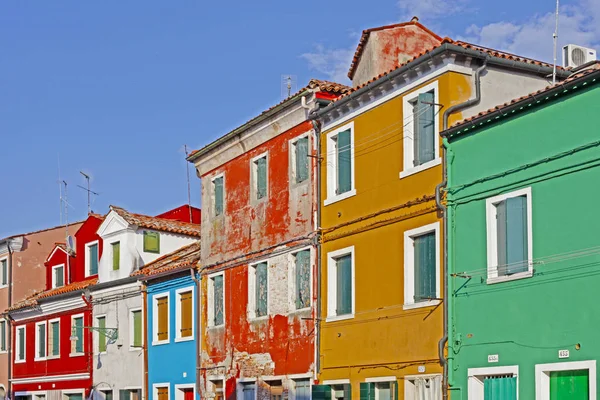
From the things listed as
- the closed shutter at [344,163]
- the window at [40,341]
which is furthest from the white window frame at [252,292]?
the window at [40,341]

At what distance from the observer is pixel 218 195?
31000 mm

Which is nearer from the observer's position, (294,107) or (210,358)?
(294,107)

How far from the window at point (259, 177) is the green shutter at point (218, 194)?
2231 mm

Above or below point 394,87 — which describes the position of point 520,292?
below

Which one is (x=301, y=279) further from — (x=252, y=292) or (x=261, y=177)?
(x=261, y=177)

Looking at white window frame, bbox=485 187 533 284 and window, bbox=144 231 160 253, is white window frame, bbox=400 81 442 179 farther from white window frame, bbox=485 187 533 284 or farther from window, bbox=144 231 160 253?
window, bbox=144 231 160 253

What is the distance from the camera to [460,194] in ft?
66.4

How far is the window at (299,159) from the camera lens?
2625 centimetres

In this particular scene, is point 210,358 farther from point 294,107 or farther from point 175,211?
point 175,211

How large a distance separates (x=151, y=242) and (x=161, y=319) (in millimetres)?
3898

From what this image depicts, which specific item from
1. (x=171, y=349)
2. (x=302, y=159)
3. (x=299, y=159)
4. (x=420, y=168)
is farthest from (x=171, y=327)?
(x=420, y=168)

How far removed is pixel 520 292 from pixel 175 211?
26.5 m

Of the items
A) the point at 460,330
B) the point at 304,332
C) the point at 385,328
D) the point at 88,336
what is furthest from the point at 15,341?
the point at 460,330

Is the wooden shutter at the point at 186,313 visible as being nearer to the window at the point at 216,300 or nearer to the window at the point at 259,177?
the window at the point at 216,300
